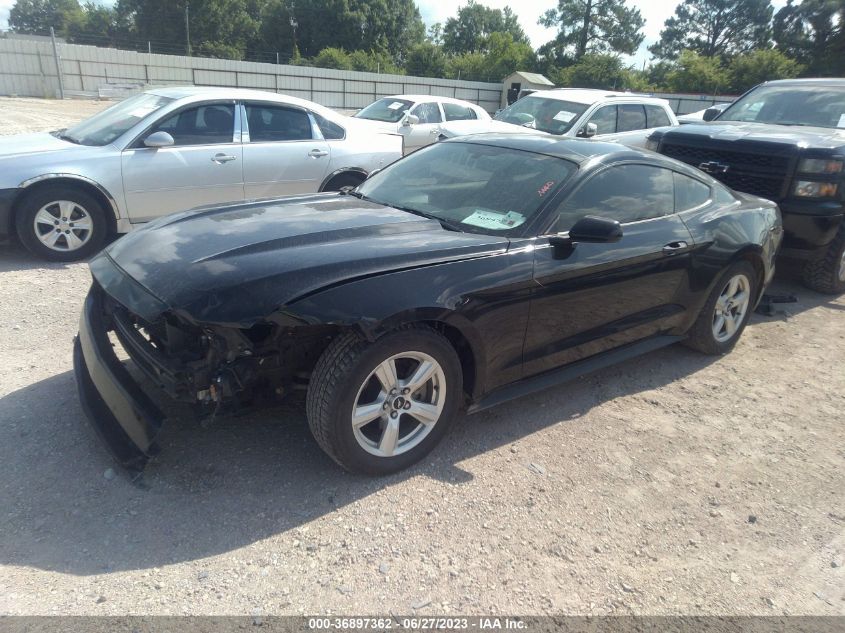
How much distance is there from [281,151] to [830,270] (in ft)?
19.1

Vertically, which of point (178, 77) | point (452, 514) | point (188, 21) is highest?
point (188, 21)

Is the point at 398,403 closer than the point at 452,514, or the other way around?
the point at 452,514

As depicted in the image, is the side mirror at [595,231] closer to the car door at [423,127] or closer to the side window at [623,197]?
the side window at [623,197]

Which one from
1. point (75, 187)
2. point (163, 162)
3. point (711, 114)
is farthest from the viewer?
point (711, 114)

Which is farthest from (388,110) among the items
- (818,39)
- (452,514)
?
(818,39)

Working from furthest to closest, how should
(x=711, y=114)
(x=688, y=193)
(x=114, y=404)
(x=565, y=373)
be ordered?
(x=711, y=114)
(x=688, y=193)
(x=565, y=373)
(x=114, y=404)

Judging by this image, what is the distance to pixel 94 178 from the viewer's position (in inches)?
227

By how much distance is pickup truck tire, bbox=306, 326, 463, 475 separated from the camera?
2758 millimetres

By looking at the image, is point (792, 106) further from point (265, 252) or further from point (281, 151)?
point (265, 252)

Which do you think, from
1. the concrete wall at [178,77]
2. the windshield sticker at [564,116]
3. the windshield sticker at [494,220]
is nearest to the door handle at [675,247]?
the windshield sticker at [494,220]

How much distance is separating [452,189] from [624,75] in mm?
49323

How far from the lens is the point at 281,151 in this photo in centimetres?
673

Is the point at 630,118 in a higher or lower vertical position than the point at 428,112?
higher

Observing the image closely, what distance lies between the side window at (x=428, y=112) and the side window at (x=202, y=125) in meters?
6.23
